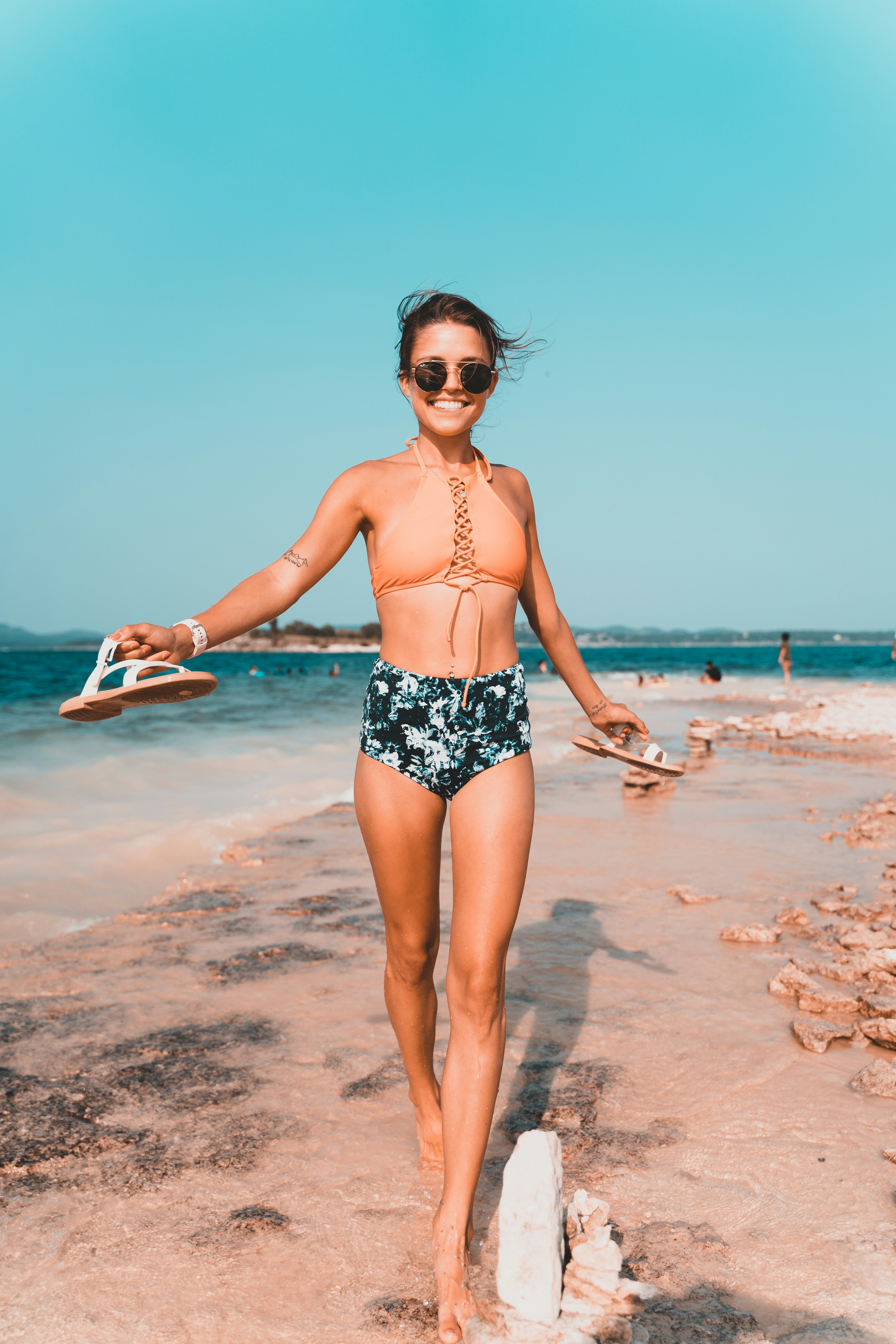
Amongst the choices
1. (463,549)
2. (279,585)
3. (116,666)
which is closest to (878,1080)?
(463,549)

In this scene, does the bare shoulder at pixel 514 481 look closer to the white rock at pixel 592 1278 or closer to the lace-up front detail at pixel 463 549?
the lace-up front detail at pixel 463 549

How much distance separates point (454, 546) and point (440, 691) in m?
0.43

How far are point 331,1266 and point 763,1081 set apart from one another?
1.77 m

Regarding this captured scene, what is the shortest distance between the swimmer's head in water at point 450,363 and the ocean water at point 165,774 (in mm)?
4477

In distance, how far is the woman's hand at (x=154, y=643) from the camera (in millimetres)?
2234

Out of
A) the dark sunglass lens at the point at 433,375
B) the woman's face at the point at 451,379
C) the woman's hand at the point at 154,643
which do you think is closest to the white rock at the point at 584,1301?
the woman's hand at the point at 154,643

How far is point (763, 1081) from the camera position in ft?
10.9

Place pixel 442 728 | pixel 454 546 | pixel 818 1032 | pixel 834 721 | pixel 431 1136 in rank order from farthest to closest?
pixel 834 721 < pixel 818 1032 < pixel 431 1136 < pixel 454 546 < pixel 442 728

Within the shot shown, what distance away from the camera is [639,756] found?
2893mm

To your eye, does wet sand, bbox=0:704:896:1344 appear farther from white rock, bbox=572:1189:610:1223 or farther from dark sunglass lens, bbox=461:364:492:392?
dark sunglass lens, bbox=461:364:492:392

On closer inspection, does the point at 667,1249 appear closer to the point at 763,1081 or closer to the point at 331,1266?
the point at 331,1266

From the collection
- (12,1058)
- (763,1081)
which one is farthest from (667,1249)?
(12,1058)

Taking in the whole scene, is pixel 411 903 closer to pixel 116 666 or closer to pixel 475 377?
pixel 116 666

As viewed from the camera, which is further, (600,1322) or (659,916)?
(659,916)
